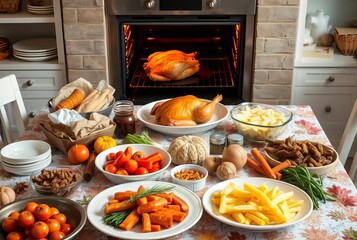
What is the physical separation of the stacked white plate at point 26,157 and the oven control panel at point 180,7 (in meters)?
1.18

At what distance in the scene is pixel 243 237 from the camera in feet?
4.63

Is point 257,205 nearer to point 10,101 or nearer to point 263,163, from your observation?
point 263,163

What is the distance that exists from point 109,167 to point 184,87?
1.39m

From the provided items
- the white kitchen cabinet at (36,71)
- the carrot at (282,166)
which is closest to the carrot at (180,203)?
the carrot at (282,166)

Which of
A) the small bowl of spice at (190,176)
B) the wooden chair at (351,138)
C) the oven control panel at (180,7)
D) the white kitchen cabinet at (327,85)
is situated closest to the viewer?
the small bowl of spice at (190,176)

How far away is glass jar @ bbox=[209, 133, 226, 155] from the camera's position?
1.83 m

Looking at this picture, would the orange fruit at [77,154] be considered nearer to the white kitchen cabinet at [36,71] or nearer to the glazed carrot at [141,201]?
the glazed carrot at [141,201]

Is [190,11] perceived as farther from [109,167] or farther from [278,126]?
[109,167]

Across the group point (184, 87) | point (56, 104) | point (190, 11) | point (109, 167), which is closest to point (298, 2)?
point (190, 11)

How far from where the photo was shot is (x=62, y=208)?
1.46 meters

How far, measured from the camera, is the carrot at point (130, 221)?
4.54 feet

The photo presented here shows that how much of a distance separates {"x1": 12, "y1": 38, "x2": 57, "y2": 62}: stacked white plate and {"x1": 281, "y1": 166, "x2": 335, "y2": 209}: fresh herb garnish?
1826 millimetres

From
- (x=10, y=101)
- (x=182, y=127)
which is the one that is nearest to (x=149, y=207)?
(x=182, y=127)

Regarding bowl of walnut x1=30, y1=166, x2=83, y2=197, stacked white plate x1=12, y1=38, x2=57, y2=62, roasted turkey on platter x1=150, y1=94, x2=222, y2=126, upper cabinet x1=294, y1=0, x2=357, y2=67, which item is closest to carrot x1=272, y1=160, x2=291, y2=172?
roasted turkey on platter x1=150, y1=94, x2=222, y2=126
